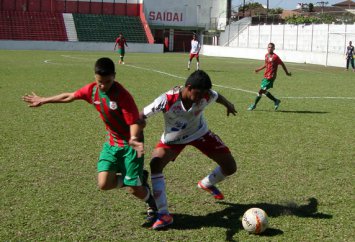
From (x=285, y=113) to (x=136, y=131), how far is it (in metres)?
9.12

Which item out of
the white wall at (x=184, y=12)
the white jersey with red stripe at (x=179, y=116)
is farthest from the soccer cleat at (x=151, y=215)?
the white wall at (x=184, y=12)

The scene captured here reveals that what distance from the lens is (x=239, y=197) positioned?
6.36 m

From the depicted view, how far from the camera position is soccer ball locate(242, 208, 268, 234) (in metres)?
5.10

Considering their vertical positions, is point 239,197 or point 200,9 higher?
point 200,9

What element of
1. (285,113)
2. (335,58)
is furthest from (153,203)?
(335,58)

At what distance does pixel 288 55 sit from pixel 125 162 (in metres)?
41.1

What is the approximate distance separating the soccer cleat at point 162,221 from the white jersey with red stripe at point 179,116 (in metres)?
0.82

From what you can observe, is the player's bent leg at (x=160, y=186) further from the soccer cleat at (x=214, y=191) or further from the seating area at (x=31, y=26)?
the seating area at (x=31, y=26)

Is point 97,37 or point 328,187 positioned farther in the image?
point 97,37

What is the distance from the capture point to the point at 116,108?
511 centimetres

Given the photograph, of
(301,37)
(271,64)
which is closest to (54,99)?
(271,64)

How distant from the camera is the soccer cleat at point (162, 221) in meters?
5.25

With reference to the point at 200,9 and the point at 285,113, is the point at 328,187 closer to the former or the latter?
the point at 285,113

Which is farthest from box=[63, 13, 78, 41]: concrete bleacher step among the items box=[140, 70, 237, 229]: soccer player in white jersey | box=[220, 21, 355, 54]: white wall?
box=[140, 70, 237, 229]: soccer player in white jersey
